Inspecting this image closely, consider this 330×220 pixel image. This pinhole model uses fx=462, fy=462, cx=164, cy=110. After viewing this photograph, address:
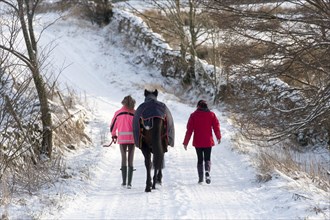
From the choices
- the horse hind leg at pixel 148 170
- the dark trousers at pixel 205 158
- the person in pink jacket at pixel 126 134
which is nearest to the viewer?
the horse hind leg at pixel 148 170

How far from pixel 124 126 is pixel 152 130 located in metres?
0.75

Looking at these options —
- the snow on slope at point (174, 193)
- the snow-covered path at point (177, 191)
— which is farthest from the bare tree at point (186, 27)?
the snow on slope at point (174, 193)

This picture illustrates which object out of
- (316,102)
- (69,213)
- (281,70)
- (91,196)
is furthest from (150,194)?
(281,70)

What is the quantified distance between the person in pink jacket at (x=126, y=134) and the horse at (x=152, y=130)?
0.46 metres

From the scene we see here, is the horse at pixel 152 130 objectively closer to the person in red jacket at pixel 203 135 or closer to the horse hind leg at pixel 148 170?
the horse hind leg at pixel 148 170

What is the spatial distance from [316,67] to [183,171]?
4039 mm

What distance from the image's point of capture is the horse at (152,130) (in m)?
7.88

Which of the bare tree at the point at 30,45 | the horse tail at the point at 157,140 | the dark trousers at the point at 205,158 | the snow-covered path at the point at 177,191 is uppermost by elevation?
the bare tree at the point at 30,45

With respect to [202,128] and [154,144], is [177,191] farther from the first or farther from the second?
[202,128]

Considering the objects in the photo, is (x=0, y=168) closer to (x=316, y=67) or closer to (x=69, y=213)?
(x=69, y=213)

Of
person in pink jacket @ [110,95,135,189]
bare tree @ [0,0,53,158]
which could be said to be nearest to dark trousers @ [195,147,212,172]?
person in pink jacket @ [110,95,135,189]

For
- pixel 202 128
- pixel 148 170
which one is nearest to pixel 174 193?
pixel 148 170

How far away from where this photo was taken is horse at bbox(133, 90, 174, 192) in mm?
7875

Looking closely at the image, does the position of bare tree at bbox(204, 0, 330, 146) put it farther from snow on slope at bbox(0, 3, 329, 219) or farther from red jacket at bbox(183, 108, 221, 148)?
red jacket at bbox(183, 108, 221, 148)
